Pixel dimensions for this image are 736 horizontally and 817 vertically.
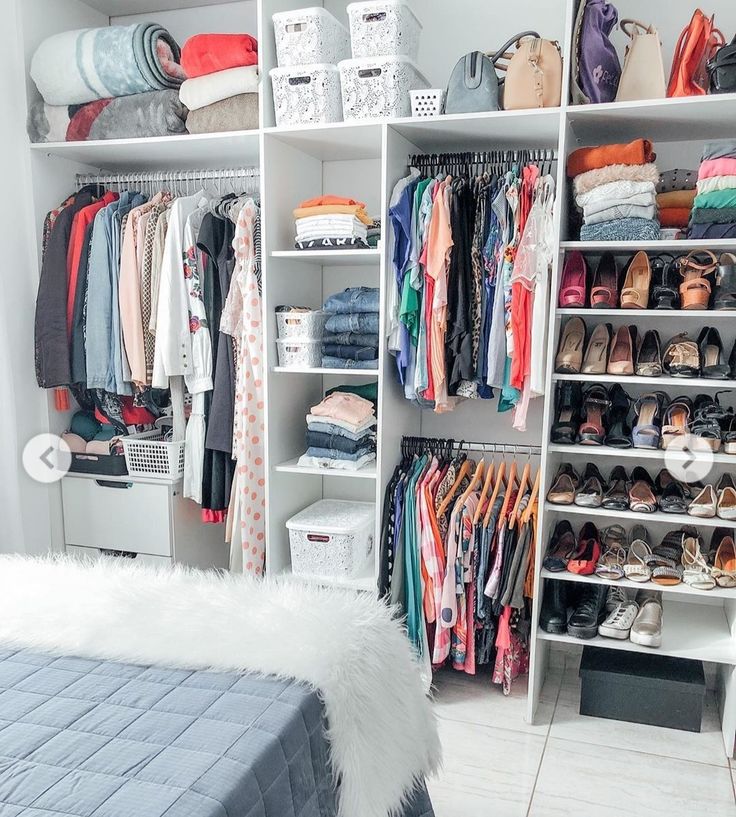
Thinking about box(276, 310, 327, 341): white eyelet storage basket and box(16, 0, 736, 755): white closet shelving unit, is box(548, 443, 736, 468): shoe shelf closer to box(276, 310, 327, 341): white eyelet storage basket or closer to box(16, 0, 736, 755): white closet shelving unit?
box(16, 0, 736, 755): white closet shelving unit

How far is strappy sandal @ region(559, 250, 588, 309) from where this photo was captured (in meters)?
2.42

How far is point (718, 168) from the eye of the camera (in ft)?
7.29

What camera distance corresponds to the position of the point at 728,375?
2.32 meters

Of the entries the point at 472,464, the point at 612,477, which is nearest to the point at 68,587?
the point at 472,464

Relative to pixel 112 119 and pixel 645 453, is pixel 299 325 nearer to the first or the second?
pixel 112 119

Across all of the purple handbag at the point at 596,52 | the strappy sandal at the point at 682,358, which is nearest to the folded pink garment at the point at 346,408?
the strappy sandal at the point at 682,358

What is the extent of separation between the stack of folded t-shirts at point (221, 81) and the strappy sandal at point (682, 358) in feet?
5.45

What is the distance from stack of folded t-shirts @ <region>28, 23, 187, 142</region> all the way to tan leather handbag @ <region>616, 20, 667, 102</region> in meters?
1.61

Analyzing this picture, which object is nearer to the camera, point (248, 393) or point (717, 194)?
point (717, 194)

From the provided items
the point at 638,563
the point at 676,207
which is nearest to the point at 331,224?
the point at 676,207

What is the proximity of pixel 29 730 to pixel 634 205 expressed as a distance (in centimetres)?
213

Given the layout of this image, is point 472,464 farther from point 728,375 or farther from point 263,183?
point 263,183

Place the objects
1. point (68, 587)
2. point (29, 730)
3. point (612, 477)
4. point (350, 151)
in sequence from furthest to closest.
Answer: point (350, 151)
point (612, 477)
point (68, 587)
point (29, 730)

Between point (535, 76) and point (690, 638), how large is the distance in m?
1.94
